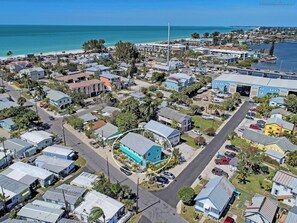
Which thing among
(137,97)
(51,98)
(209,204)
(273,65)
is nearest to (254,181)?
(209,204)

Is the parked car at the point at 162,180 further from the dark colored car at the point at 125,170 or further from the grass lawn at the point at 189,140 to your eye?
the grass lawn at the point at 189,140

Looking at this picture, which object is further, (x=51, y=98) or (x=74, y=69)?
(x=74, y=69)

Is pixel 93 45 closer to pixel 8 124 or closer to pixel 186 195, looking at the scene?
pixel 8 124

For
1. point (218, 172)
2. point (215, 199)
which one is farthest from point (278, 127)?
point (215, 199)

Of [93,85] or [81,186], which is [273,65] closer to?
[93,85]

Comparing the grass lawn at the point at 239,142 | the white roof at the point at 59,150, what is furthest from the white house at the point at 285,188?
the white roof at the point at 59,150

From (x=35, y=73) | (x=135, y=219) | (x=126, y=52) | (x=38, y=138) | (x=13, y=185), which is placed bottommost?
(x=135, y=219)

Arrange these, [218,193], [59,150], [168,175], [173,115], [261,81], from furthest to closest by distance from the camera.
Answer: [261,81], [173,115], [59,150], [168,175], [218,193]
